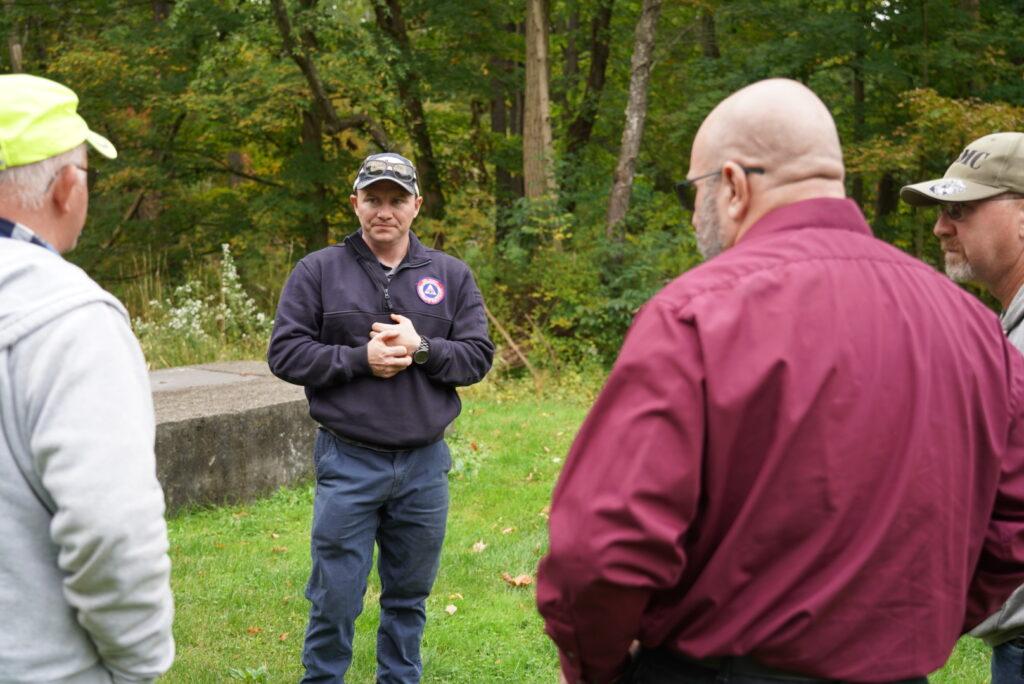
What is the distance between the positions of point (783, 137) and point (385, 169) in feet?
7.77

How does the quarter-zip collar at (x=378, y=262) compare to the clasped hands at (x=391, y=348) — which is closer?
the clasped hands at (x=391, y=348)

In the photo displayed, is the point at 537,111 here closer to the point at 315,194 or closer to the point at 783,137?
the point at 315,194

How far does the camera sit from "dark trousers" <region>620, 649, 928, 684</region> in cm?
197

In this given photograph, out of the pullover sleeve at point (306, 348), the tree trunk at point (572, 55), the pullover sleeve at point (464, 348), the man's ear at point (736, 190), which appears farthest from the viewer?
the tree trunk at point (572, 55)

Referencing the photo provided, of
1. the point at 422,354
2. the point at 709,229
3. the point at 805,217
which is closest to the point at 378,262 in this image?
the point at 422,354

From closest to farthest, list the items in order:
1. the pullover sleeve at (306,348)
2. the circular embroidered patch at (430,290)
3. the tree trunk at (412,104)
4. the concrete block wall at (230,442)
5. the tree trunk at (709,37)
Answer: the pullover sleeve at (306,348) < the circular embroidered patch at (430,290) < the concrete block wall at (230,442) < the tree trunk at (412,104) < the tree trunk at (709,37)

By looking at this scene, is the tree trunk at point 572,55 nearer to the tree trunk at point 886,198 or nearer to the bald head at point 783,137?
the tree trunk at point 886,198

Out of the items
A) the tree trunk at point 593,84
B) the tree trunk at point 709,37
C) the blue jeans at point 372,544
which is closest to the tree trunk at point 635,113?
the tree trunk at point 593,84

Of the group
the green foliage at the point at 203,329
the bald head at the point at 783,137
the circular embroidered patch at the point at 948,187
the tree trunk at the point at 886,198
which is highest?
the bald head at the point at 783,137

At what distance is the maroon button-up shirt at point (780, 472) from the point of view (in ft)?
6.13

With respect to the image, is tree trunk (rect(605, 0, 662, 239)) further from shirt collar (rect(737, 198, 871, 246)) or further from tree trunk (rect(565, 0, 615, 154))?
shirt collar (rect(737, 198, 871, 246))

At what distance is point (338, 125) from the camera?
1825 centimetres

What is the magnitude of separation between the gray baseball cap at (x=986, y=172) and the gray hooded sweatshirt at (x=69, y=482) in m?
2.42

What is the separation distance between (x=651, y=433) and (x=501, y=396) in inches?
418
